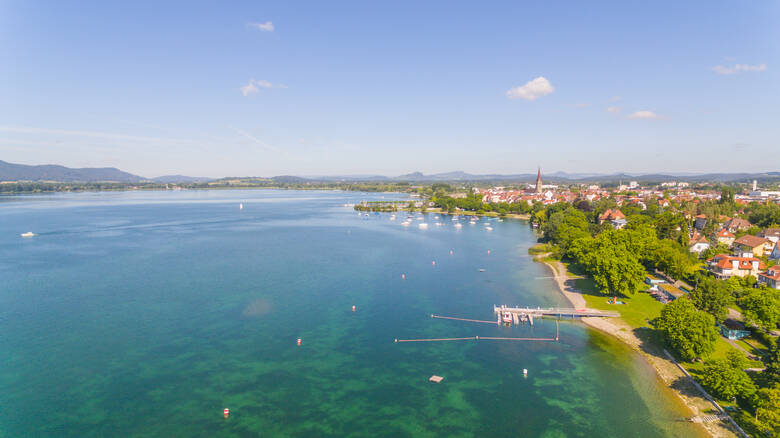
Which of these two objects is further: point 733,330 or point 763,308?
point 733,330

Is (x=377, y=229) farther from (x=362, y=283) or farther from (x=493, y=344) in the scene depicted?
(x=493, y=344)

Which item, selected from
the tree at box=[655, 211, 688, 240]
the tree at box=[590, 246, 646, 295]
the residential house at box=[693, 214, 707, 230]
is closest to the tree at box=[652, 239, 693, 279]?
the tree at box=[590, 246, 646, 295]

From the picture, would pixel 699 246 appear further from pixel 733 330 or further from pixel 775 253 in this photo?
pixel 733 330

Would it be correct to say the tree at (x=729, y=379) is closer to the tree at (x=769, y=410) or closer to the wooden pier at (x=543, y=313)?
the tree at (x=769, y=410)

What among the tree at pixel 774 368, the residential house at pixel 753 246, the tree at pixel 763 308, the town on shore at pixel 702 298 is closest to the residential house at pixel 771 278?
the town on shore at pixel 702 298

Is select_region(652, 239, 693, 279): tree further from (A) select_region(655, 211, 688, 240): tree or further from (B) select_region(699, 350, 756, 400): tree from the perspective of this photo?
(B) select_region(699, 350, 756, 400): tree

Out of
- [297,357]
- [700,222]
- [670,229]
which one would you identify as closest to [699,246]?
[670,229]

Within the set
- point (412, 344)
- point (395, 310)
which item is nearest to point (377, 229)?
point (395, 310)
